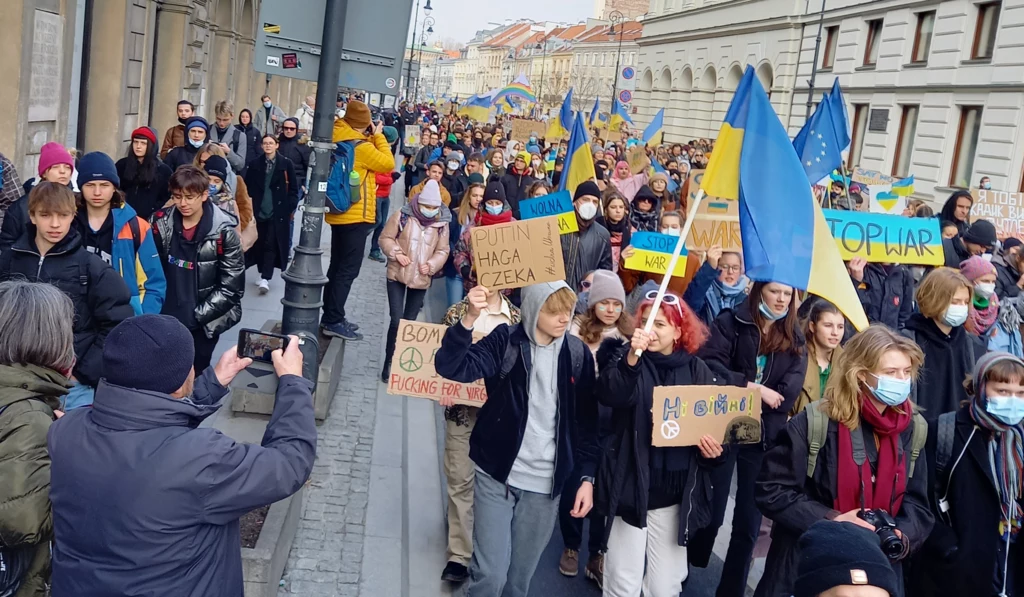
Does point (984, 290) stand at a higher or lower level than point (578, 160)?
lower

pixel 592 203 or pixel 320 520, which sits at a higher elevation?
pixel 592 203

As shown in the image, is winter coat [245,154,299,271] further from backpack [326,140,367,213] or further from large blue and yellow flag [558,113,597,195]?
large blue and yellow flag [558,113,597,195]

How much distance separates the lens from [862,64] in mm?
33094

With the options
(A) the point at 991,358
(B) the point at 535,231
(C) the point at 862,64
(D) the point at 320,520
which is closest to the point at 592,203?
(B) the point at 535,231

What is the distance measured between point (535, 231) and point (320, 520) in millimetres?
2143

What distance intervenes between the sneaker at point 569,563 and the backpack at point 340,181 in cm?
440

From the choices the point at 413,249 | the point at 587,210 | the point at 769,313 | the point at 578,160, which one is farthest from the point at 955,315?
A: the point at 578,160

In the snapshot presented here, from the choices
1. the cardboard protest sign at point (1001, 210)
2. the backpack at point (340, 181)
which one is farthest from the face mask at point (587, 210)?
the cardboard protest sign at point (1001, 210)

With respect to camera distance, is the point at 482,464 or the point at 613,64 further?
the point at 613,64

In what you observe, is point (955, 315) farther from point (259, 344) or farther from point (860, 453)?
point (259, 344)

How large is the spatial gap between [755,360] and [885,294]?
Answer: 3.97 meters

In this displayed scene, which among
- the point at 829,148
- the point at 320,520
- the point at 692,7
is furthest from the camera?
the point at 692,7

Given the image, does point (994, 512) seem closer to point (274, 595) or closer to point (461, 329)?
point (461, 329)

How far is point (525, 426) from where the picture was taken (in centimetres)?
447
